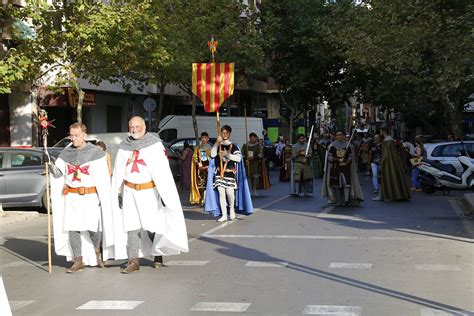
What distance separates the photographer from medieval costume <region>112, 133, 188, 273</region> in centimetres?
812

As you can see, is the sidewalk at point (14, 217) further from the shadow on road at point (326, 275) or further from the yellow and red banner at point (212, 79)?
the yellow and red banner at point (212, 79)

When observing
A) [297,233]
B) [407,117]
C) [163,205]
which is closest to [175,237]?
[163,205]

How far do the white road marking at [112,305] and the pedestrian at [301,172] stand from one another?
1208 centimetres

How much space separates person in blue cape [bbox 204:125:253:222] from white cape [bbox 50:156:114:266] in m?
4.64

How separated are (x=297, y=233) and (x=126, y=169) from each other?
13.1 ft

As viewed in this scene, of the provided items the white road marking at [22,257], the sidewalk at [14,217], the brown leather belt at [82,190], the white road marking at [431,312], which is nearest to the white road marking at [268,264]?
the brown leather belt at [82,190]

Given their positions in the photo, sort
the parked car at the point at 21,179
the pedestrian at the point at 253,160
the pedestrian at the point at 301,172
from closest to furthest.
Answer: the parked car at the point at 21,179 < the pedestrian at the point at 253,160 < the pedestrian at the point at 301,172

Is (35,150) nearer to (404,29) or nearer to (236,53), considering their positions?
(404,29)

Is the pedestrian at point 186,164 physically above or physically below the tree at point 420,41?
below

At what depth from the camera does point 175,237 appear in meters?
8.23

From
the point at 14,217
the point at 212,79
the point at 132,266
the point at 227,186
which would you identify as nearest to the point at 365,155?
the point at 212,79

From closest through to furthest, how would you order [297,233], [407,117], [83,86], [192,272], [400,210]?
[192,272] → [297,233] → [400,210] → [83,86] → [407,117]

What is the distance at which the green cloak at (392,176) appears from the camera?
54.3 feet

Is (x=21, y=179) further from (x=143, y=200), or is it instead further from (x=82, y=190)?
(x=143, y=200)
